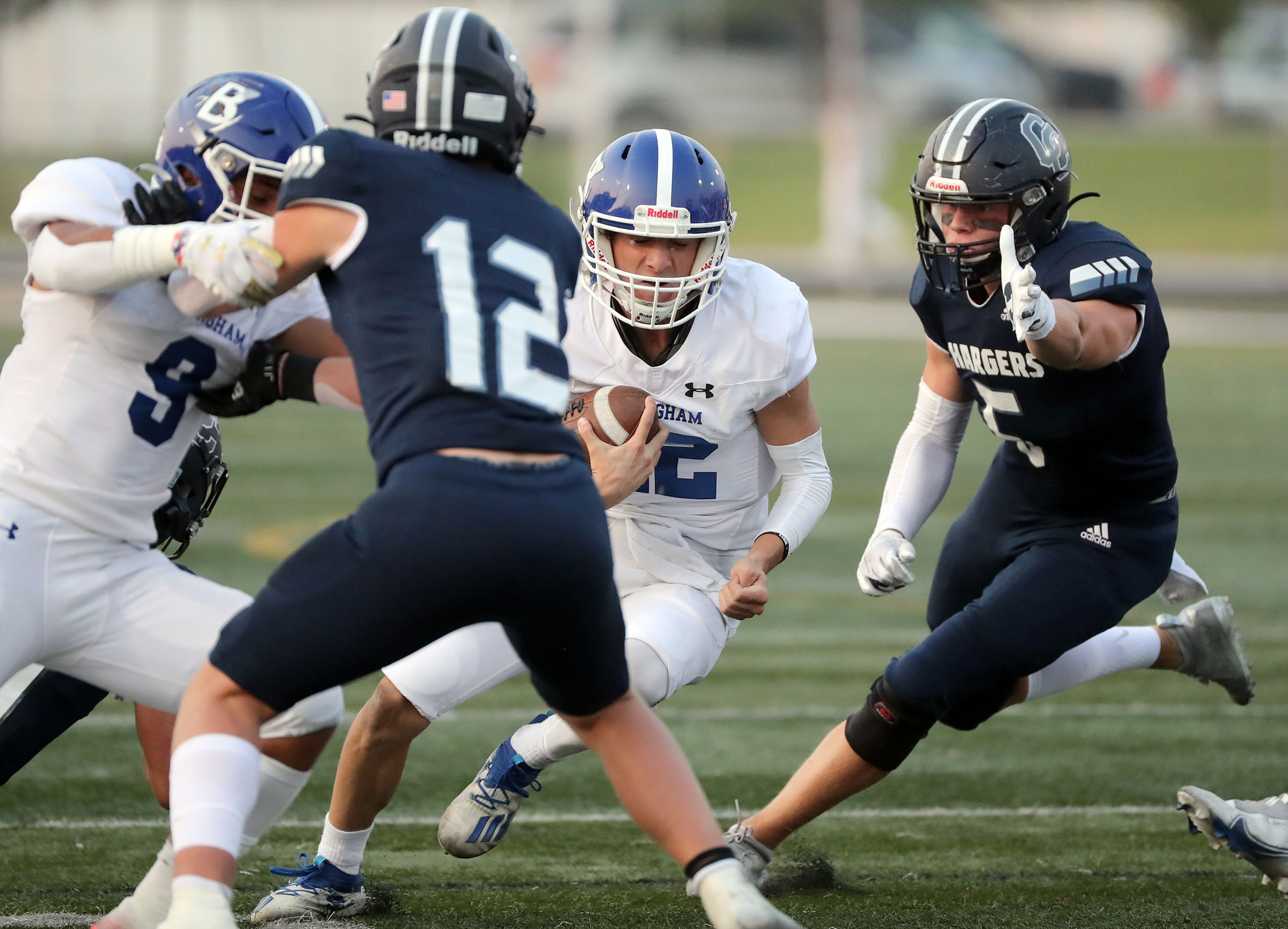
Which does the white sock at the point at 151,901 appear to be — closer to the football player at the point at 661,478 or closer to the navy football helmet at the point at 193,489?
the football player at the point at 661,478

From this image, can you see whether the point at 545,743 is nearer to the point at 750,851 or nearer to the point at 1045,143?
the point at 750,851

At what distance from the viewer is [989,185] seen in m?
3.94

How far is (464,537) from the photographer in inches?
108

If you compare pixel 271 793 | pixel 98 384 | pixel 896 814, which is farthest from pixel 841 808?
pixel 98 384

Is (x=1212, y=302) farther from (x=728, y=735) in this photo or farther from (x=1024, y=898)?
(x=1024, y=898)

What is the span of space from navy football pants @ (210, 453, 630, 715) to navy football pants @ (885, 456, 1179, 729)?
1257 mm

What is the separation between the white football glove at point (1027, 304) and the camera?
3.43 metres

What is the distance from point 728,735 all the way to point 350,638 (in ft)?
9.93

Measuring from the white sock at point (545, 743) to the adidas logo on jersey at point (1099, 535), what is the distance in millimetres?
1342

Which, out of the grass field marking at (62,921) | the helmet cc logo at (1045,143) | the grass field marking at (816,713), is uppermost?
the helmet cc logo at (1045,143)

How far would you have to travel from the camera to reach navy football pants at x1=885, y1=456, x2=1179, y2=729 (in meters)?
3.83

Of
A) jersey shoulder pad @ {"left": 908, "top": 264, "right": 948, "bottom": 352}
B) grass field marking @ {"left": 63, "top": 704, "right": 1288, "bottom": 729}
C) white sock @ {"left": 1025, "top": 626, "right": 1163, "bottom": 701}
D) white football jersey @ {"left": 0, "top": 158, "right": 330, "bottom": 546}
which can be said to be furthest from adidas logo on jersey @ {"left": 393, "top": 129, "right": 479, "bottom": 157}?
grass field marking @ {"left": 63, "top": 704, "right": 1288, "bottom": 729}

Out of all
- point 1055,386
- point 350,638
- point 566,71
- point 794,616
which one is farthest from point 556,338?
point 566,71

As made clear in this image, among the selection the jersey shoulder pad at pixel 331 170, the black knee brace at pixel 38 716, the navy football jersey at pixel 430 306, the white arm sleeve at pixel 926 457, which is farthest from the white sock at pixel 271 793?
the white arm sleeve at pixel 926 457
